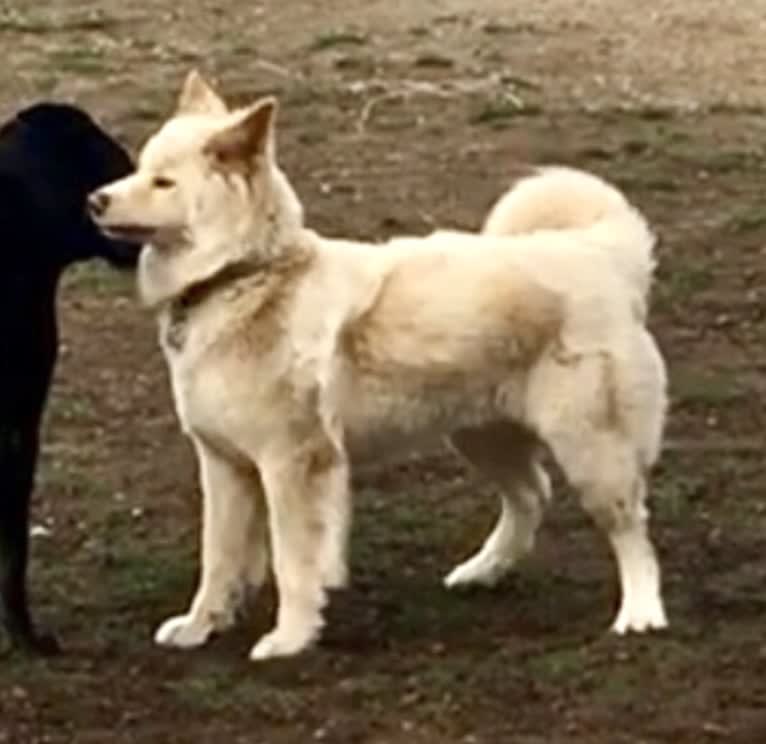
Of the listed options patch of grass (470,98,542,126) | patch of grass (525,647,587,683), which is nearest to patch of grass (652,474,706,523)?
patch of grass (525,647,587,683)

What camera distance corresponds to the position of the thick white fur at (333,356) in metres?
7.17

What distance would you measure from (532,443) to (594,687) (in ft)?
3.79

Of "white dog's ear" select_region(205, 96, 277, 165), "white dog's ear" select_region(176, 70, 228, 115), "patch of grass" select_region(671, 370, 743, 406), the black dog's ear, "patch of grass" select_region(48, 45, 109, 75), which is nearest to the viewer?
"white dog's ear" select_region(205, 96, 277, 165)

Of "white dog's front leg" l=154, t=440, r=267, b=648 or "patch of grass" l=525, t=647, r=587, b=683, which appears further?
"white dog's front leg" l=154, t=440, r=267, b=648

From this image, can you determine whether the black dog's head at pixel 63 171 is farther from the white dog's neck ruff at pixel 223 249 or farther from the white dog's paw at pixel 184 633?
the white dog's paw at pixel 184 633

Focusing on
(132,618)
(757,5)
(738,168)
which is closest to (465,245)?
(132,618)

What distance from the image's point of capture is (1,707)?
6816 millimetres

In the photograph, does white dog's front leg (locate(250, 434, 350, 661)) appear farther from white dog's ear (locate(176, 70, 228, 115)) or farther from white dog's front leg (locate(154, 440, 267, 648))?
white dog's ear (locate(176, 70, 228, 115))

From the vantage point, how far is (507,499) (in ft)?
26.1

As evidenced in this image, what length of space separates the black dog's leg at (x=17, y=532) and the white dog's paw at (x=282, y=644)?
0.48 metres

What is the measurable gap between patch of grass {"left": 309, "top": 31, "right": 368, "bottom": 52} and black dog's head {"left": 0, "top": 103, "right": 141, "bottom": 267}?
9404 millimetres

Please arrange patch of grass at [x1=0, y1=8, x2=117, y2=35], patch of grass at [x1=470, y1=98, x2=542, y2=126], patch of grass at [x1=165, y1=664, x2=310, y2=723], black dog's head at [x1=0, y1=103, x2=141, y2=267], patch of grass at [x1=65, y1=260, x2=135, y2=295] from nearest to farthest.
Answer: patch of grass at [x1=165, y1=664, x2=310, y2=723]
black dog's head at [x1=0, y1=103, x2=141, y2=267]
patch of grass at [x1=65, y1=260, x2=135, y2=295]
patch of grass at [x1=470, y1=98, x2=542, y2=126]
patch of grass at [x1=0, y1=8, x2=117, y2=35]

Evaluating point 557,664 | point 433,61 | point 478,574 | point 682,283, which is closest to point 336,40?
point 433,61

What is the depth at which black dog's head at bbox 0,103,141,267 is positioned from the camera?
7.26 m
